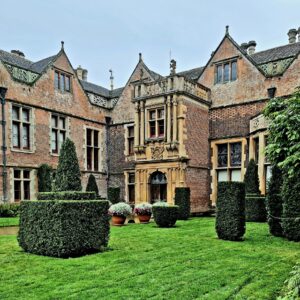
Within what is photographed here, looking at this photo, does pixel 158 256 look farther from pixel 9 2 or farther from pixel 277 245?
pixel 9 2

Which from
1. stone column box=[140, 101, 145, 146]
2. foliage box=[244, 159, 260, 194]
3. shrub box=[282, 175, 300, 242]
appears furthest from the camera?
stone column box=[140, 101, 145, 146]

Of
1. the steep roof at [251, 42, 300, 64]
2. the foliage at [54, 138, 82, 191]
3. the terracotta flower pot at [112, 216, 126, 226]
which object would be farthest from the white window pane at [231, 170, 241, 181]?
the foliage at [54, 138, 82, 191]

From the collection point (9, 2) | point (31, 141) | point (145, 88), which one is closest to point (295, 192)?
point (9, 2)

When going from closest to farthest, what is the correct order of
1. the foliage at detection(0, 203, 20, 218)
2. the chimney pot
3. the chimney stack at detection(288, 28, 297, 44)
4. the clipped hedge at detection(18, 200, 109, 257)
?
the clipped hedge at detection(18, 200, 109, 257) < the foliage at detection(0, 203, 20, 218) < the chimney stack at detection(288, 28, 297, 44) < the chimney pot

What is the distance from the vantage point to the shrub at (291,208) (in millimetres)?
9847

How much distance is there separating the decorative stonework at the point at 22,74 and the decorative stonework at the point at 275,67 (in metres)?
12.7

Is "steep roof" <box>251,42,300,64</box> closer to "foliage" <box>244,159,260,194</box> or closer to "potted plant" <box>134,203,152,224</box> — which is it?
"foliage" <box>244,159,260,194</box>

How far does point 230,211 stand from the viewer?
33.1ft

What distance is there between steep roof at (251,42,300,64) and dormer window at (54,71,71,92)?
37.9 feet

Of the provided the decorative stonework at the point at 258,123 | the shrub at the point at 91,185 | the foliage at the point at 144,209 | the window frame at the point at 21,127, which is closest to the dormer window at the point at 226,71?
the decorative stonework at the point at 258,123

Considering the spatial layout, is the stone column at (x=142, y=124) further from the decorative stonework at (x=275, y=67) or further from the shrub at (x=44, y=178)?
the decorative stonework at (x=275, y=67)

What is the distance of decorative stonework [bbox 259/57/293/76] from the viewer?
18303mm

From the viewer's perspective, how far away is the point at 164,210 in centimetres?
1337

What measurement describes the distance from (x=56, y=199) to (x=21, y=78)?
12.4 m
